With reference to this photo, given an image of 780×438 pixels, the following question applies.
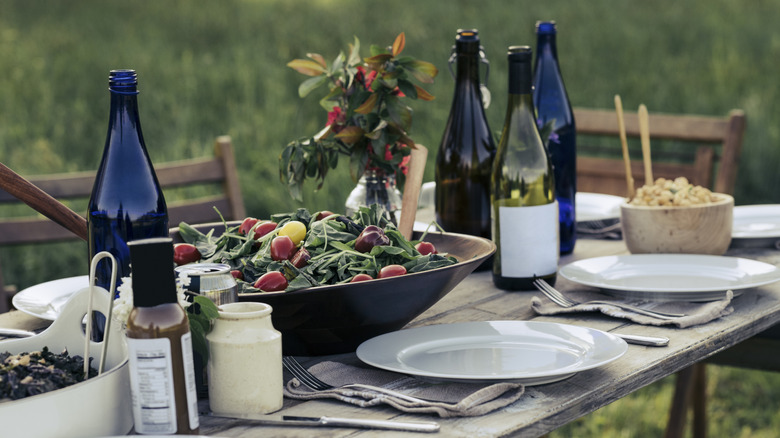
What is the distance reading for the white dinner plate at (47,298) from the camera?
3.97ft

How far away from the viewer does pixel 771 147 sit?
4312 mm

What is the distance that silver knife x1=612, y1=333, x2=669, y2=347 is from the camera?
1039 millimetres

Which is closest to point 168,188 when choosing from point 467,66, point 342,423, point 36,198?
point 467,66

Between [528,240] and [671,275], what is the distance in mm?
233

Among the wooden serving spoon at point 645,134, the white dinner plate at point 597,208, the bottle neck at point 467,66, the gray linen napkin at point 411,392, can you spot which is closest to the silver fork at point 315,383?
the gray linen napkin at point 411,392

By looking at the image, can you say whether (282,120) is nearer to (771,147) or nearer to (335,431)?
(771,147)

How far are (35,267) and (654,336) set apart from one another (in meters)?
3.17

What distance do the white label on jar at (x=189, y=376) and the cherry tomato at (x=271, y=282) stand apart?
0.23m

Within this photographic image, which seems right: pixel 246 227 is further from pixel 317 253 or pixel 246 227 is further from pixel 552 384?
pixel 552 384

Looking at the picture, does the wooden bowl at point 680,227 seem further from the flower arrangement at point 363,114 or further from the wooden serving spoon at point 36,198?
the wooden serving spoon at point 36,198

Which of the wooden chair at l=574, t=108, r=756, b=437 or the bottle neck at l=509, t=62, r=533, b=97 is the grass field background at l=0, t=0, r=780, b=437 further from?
the bottle neck at l=509, t=62, r=533, b=97

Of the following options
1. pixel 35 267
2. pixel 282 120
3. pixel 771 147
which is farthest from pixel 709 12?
pixel 35 267

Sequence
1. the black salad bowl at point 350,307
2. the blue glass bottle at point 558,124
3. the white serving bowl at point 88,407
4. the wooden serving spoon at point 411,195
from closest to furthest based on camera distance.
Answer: the white serving bowl at point 88,407, the black salad bowl at point 350,307, the wooden serving spoon at point 411,195, the blue glass bottle at point 558,124

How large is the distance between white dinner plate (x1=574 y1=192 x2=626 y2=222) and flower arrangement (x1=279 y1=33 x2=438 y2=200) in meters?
0.49
